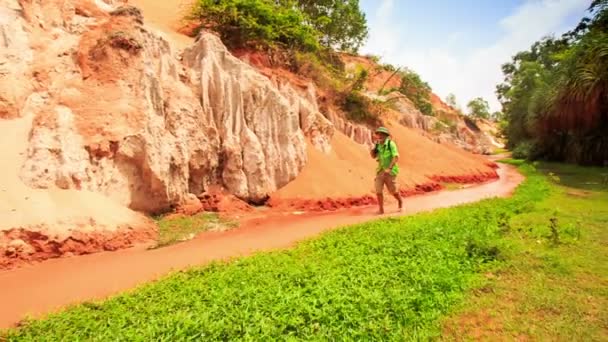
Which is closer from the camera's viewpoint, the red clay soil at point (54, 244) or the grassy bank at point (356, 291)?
the grassy bank at point (356, 291)

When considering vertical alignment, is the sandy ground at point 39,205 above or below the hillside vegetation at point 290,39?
below

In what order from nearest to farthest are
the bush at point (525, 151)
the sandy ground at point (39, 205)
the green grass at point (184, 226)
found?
the sandy ground at point (39, 205) < the green grass at point (184, 226) < the bush at point (525, 151)

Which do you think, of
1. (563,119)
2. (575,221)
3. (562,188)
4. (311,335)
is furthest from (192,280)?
(563,119)

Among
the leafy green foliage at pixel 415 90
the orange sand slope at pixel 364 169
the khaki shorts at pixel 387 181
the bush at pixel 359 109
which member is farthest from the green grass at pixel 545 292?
the leafy green foliage at pixel 415 90

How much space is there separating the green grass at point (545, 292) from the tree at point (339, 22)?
2286 cm

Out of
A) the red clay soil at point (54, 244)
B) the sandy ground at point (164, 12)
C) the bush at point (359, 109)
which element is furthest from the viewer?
the bush at point (359, 109)

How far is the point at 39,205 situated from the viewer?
566cm

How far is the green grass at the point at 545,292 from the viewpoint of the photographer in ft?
10.6

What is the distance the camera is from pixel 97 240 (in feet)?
19.3

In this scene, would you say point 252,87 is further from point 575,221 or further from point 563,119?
point 563,119

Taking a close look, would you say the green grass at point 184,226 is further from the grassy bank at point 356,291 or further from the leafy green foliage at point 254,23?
the leafy green foliage at point 254,23

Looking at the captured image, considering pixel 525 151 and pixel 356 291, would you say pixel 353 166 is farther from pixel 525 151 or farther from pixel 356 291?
pixel 525 151

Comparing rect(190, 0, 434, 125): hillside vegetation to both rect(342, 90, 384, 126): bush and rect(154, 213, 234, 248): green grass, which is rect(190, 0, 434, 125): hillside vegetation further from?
rect(154, 213, 234, 248): green grass

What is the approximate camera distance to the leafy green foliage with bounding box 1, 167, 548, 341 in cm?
315
